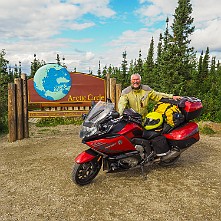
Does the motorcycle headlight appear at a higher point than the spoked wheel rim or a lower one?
higher

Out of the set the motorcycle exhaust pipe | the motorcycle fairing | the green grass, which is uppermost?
the motorcycle fairing

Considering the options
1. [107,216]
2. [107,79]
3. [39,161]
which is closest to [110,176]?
[107,216]

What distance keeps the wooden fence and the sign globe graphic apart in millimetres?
1280

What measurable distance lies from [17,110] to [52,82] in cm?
193

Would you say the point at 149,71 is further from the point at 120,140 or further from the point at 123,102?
the point at 120,140

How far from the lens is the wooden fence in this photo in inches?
305

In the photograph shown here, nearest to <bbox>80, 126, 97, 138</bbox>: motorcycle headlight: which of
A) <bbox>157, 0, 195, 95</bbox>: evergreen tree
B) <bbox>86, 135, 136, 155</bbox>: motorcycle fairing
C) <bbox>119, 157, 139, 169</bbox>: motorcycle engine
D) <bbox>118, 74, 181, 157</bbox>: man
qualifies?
<bbox>86, 135, 136, 155</bbox>: motorcycle fairing

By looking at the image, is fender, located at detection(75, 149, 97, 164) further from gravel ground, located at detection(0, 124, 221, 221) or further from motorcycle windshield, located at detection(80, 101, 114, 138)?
gravel ground, located at detection(0, 124, 221, 221)

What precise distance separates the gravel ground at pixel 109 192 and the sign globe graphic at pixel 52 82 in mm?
3423

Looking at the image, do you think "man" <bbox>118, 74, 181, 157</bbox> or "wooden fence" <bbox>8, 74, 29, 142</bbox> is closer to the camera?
"man" <bbox>118, 74, 181, 157</bbox>

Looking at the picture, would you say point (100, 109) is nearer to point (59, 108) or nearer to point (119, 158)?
point (119, 158)

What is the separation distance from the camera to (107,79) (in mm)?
9477

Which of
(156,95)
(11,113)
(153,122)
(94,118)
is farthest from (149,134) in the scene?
(11,113)

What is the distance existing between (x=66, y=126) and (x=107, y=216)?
710 cm
